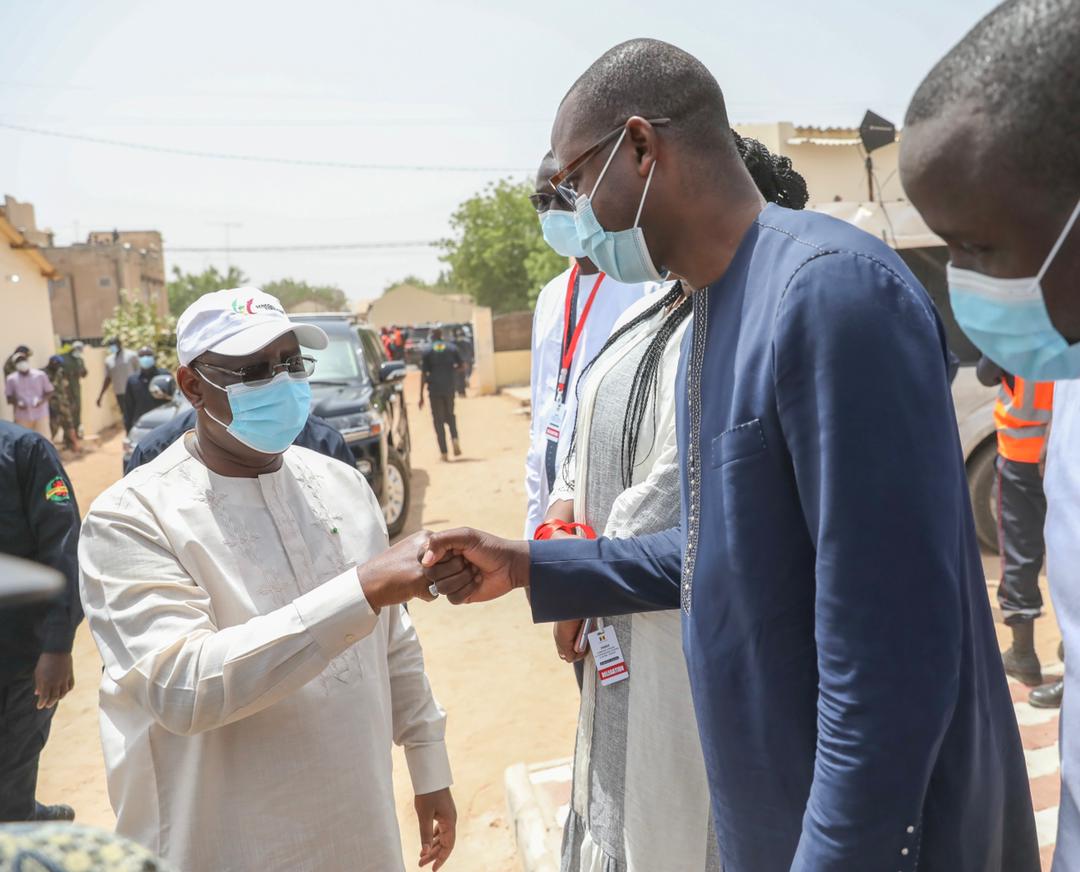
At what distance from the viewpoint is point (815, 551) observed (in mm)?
1328

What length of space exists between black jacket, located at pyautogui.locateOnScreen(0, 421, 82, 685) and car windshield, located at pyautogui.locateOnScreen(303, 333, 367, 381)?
5.36 meters

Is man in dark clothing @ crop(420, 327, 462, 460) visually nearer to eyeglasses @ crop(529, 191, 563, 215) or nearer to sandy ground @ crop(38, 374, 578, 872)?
sandy ground @ crop(38, 374, 578, 872)

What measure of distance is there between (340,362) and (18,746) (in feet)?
19.9

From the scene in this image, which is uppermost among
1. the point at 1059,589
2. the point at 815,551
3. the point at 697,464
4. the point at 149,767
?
the point at 697,464

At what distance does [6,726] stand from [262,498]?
2.05 meters

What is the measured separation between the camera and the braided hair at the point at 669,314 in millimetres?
2137

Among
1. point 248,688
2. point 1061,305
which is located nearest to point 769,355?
point 1061,305

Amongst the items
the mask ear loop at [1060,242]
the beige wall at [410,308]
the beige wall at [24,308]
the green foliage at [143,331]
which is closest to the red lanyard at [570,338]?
the mask ear loop at [1060,242]

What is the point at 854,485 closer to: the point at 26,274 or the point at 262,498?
the point at 262,498

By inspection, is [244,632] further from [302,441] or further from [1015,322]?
[302,441]

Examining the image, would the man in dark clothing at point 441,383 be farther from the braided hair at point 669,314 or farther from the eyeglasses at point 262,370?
the braided hair at point 669,314

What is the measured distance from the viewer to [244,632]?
1843mm

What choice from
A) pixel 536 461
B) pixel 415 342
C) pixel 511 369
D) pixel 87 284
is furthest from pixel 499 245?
pixel 536 461

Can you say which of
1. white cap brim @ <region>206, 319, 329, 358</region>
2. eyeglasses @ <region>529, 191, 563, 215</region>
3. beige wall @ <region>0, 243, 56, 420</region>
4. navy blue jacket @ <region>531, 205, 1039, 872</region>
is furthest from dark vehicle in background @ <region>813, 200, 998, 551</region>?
beige wall @ <region>0, 243, 56, 420</region>
